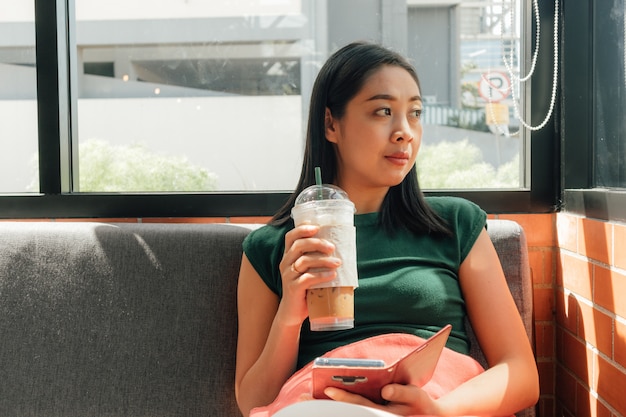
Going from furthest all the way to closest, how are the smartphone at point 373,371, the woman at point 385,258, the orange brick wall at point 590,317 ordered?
Result: the orange brick wall at point 590,317
the woman at point 385,258
the smartphone at point 373,371

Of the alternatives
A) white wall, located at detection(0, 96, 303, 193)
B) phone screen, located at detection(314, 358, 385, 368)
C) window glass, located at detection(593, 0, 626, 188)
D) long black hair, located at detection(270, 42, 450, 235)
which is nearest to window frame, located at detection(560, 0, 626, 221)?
window glass, located at detection(593, 0, 626, 188)

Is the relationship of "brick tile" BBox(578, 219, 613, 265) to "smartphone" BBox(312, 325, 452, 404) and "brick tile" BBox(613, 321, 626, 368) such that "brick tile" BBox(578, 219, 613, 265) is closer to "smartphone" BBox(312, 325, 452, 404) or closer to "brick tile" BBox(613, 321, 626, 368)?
"brick tile" BBox(613, 321, 626, 368)

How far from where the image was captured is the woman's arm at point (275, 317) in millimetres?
1287

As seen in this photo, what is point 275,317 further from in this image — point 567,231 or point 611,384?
point 567,231

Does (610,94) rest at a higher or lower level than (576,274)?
higher

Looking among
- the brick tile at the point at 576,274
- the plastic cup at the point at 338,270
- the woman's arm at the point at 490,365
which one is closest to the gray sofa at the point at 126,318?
the brick tile at the point at 576,274

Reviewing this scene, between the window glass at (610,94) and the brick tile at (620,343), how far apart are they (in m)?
0.37

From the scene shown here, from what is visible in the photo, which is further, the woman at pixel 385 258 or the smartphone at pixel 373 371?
the woman at pixel 385 258

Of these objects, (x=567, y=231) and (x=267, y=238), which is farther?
(x=567, y=231)

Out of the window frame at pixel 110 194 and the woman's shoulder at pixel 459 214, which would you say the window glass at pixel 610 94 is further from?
the woman's shoulder at pixel 459 214

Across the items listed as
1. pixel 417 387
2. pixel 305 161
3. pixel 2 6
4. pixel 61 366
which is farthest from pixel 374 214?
pixel 2 6

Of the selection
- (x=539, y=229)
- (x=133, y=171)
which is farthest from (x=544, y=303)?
(x=133, y=171)

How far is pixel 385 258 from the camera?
5.36 ft

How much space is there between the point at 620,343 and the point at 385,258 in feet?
1.98
